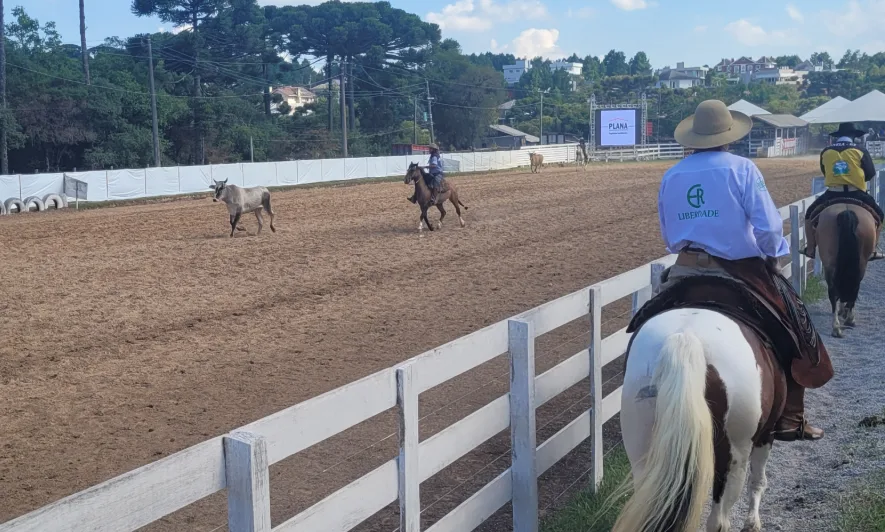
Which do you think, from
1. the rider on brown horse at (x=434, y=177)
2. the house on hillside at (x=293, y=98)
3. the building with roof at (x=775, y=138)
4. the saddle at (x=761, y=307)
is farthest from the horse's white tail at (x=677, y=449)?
the house on hillside at (x=293, y=98)

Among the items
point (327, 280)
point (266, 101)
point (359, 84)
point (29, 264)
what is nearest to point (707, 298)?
point (327, 280)

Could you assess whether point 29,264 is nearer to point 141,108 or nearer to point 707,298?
point 707,298

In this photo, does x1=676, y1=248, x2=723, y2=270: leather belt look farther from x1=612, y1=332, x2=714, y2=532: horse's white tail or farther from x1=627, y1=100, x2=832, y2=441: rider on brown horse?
x1=612, y1=332, x2=714, y2=532: horse's white tail

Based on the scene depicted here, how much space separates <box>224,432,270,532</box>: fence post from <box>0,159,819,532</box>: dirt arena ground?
2654 millimetres

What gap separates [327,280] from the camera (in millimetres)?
14273

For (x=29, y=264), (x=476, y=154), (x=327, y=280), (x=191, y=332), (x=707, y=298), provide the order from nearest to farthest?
(x=707, y=298) → (x=191, y=332) → (x=327, y=280) → (x=29, y=264) → (x=476, y=154)

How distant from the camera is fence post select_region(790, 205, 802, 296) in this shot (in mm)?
11703

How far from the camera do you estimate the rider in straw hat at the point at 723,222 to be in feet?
15.4

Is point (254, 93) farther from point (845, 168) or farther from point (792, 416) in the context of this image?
point (792, 416)

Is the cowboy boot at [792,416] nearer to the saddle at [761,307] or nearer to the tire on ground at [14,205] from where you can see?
the saddle at [761,307]

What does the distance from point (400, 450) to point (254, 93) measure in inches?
2695

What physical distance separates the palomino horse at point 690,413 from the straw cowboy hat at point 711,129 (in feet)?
3.59

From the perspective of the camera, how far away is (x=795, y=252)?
11672mm

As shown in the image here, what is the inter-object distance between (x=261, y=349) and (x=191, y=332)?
1.26 metres
